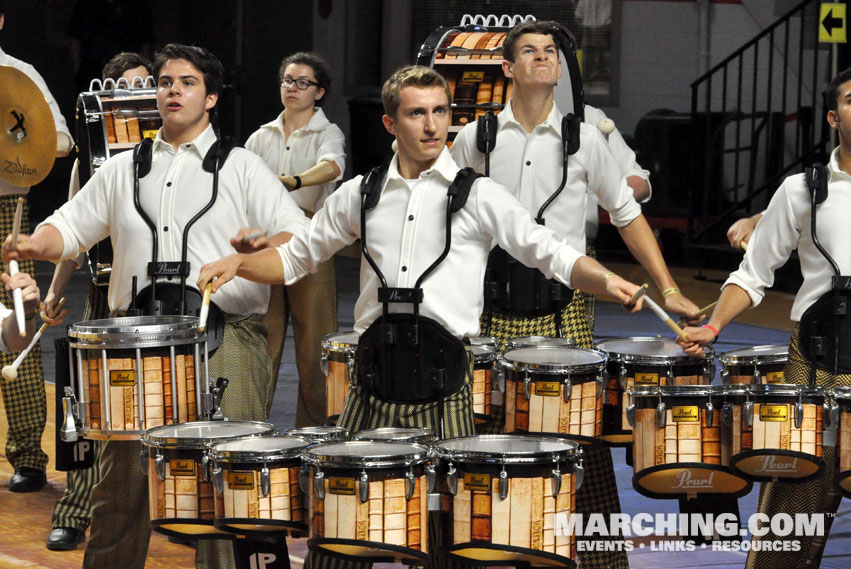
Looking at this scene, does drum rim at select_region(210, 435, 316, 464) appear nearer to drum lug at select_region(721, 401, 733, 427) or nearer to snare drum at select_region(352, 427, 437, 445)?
snare drum at select_region(352, 427, 437, 445)

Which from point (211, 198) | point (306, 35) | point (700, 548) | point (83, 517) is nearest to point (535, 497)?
point (211, 198)

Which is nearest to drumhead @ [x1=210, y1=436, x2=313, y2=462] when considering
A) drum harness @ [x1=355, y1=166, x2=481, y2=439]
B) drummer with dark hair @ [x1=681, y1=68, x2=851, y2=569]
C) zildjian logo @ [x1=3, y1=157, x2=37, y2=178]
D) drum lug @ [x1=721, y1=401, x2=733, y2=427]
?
drum harness @ [x1=355, y1=166, x2=481, y2=439]

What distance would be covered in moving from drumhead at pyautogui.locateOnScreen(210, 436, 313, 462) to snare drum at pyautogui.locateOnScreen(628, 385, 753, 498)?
1.05 metres

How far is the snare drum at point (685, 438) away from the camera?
4.16 metres

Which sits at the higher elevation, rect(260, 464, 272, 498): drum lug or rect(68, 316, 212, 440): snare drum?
rect(68, 316, 212, 440): snare drum

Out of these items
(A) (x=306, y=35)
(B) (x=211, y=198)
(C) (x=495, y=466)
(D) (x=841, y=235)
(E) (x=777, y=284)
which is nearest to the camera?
(C) (x=495, y=466)

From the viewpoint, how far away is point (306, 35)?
16.6 metres

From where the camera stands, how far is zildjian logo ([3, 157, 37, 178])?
480 cm

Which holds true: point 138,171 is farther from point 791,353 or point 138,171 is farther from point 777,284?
point 777,284

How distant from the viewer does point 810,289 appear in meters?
4.46

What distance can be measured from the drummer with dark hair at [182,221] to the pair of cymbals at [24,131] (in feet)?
0.66

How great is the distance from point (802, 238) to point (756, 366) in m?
0.52

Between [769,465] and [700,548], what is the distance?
1602 mm

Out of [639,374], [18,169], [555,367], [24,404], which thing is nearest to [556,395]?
[555,367]
